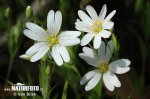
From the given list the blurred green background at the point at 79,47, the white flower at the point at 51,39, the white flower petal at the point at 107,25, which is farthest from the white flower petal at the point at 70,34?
the blurred green background at the point at 79,47

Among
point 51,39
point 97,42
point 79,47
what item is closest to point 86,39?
point 97,42

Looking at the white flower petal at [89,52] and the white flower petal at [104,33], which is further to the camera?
the white flower petal at [89,52]

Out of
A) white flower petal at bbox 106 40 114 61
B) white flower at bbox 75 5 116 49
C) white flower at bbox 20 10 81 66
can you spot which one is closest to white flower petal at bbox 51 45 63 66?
white flower at bbox 20 10 81 66

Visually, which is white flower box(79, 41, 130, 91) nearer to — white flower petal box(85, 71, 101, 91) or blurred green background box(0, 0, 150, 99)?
white flower petal box(85, 71, 101, 91)

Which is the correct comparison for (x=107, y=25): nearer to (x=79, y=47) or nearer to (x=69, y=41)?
(x=69, y=41)

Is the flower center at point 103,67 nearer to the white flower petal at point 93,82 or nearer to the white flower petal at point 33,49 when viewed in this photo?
the white flower petal at point 93,82

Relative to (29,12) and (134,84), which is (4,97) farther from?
(134,84)
